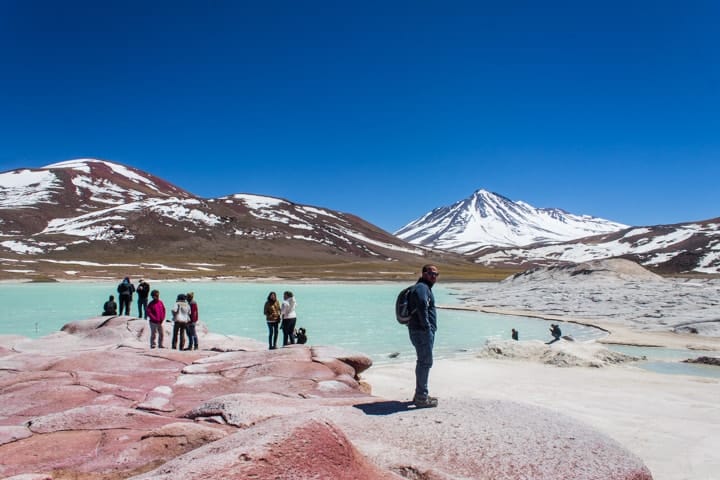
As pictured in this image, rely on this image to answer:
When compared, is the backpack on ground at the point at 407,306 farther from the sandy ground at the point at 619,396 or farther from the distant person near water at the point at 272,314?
the distant person near water at the point at 272,314

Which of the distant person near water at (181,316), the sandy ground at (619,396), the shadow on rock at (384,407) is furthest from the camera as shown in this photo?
the distant person near water at (181,316)

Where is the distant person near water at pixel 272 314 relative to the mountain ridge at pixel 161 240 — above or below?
below

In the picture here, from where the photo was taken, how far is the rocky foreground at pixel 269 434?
468 centimetres

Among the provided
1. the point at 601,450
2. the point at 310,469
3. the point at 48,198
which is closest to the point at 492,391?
the point at 601,450

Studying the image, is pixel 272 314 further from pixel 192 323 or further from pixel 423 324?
pixel 423 324

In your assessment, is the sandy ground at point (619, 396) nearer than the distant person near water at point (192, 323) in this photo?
Yes

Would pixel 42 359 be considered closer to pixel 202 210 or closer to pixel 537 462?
pixel 537 462

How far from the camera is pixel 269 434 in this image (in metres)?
4.82

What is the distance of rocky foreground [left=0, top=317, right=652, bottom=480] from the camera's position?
4.68 metres

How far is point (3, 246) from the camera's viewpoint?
439ft

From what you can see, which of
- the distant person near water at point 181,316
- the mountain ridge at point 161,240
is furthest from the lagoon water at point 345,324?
the mountain ridge at point 161,240

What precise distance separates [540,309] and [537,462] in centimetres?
3990

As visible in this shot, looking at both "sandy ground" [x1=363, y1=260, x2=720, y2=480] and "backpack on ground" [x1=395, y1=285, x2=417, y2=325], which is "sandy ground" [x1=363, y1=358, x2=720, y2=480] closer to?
"sandy ground" [x1=363, y1=260, x2=720, y2=480]

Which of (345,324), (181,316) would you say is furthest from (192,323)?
(345,324)
